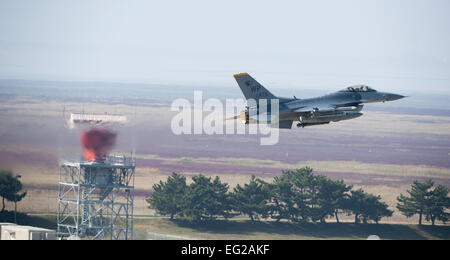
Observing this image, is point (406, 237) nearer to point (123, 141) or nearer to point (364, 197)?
point (364, 197)

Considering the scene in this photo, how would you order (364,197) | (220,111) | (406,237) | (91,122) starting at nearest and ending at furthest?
(91,122) < (406,237) < (364,197) < (220,111)

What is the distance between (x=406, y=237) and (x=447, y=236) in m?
7.73

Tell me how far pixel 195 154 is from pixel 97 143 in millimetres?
77575

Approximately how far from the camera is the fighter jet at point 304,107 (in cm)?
7612

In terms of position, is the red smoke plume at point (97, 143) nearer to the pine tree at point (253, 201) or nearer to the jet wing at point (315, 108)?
the pine tree at point (253, 201)

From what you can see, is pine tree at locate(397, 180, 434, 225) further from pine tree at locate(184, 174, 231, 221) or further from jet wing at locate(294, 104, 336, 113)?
jet wing at locate(294, 104, 336, 113)

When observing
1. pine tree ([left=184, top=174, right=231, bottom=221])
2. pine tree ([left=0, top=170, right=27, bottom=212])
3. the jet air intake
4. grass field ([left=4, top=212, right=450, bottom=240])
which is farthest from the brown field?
the jet air intake

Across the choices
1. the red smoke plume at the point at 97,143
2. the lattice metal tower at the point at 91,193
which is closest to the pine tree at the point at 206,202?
the lattice metal tower at the point at 91,193

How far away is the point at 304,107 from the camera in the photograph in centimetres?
7725

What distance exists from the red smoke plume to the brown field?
126 cm

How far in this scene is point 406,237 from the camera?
372 feet

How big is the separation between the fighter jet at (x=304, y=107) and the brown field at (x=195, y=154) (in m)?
28.1

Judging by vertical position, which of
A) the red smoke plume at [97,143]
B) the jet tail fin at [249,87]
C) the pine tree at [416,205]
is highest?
the jet tail fin at [249,87]
